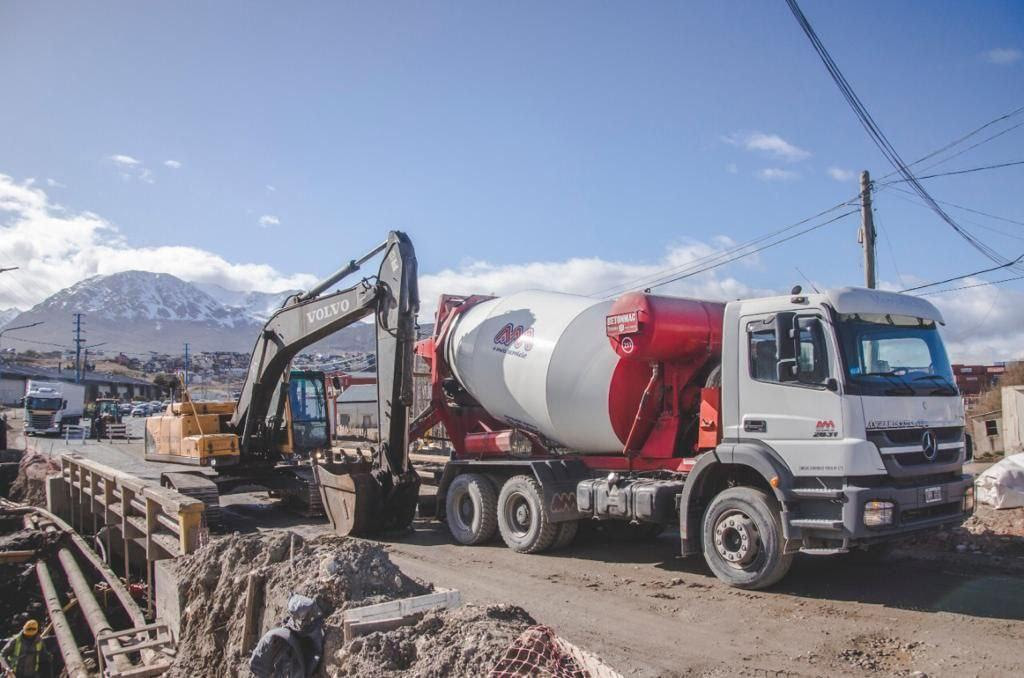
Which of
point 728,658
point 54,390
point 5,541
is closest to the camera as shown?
point 728,658

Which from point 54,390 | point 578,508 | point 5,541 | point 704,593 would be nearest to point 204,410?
point 5,541

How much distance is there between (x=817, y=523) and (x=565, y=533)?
3727mm

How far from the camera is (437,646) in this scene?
13.1 ft

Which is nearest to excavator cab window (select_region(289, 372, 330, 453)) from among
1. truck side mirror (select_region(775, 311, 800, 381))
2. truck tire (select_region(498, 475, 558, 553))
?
truck tire (select_region(498, 475, 558, 553))

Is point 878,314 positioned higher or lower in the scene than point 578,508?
higher

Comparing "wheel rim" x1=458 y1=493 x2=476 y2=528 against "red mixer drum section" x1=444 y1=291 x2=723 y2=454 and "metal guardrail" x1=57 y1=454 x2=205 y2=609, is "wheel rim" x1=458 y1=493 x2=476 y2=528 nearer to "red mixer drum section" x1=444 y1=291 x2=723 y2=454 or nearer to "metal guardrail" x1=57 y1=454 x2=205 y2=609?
"red mixer drum section" x1=444 y1=291 x2=723 y2=454

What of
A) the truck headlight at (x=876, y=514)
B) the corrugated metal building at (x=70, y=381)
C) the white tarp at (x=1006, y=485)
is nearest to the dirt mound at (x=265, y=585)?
the truck headlight at (x=876, y=514)

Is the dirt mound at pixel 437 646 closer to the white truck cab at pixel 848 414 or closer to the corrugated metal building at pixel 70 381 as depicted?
the white truck cab at pixel 848 414

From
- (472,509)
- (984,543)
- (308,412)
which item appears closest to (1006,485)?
(984,543)

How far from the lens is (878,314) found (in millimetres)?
7527

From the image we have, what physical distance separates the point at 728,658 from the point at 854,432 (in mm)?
2424

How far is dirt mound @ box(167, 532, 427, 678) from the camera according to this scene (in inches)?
190

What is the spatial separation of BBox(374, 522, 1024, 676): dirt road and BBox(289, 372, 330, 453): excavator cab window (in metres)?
5.72

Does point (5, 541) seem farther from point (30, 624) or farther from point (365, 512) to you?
point (365, 512)
